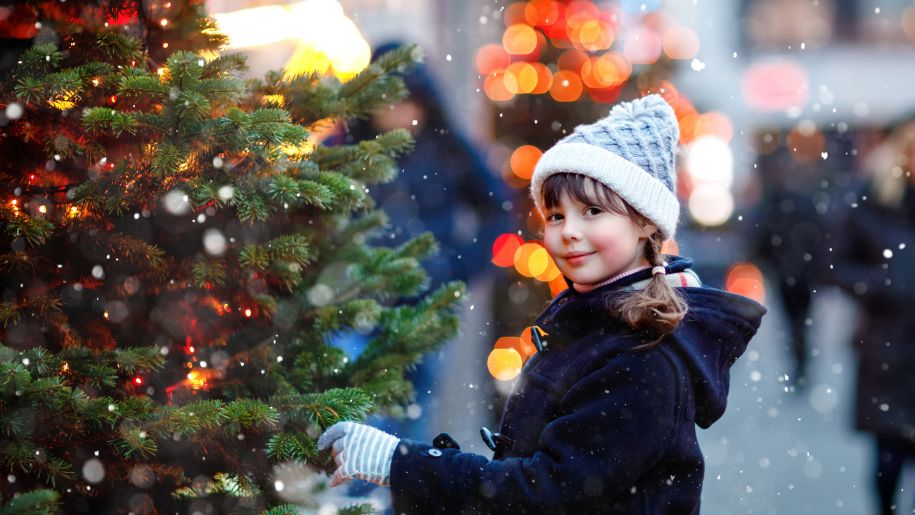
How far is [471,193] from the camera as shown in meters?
4.98

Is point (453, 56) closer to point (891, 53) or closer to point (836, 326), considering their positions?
point (836, 326)

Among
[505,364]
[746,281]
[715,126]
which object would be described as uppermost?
[505,364]

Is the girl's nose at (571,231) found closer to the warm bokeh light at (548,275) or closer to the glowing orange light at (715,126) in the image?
the warm bokeh light at (548,275)

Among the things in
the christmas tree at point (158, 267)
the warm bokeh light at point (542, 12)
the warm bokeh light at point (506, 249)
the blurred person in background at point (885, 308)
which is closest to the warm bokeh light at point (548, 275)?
the warm bokeh light at point (506, 249)

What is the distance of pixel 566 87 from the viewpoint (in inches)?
227

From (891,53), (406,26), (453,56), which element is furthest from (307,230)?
(891,53)

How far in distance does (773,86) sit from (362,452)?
14.4 meters

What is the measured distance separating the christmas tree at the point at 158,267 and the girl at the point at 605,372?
0.35m

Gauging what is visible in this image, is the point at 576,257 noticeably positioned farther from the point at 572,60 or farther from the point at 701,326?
the point at 572,60

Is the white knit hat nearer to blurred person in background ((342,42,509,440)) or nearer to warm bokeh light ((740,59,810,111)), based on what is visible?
blurred person in background ((342,42,509,440))

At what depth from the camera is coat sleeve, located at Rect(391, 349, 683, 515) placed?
1730mm

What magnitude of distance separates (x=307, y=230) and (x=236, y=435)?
64 centimetres

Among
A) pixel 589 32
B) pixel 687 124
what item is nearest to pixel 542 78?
pixel 589 32

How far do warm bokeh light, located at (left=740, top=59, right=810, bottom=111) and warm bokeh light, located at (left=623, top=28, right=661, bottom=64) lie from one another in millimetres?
8085
